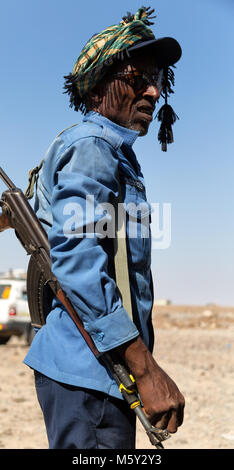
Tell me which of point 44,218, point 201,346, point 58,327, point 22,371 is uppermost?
point 44,218

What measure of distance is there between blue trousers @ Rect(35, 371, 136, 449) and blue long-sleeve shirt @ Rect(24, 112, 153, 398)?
53 millimetres

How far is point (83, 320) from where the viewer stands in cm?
214

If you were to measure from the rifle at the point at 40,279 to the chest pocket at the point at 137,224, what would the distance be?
12.3 inches

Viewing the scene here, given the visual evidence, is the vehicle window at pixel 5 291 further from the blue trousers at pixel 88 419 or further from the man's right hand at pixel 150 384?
the man's right hand at pixel 150 384

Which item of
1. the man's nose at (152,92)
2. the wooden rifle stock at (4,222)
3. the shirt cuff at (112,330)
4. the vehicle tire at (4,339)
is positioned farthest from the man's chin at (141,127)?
the vehicle tire at (4,339)

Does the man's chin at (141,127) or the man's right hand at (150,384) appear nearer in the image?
the man's right hand at (150,384)

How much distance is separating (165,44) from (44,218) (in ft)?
2.88

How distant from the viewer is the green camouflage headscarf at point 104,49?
247 cm

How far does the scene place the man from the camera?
2.09m

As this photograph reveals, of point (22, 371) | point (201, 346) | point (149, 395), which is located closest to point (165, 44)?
point (149, 395)

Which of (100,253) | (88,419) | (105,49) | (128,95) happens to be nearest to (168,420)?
(88,419)
